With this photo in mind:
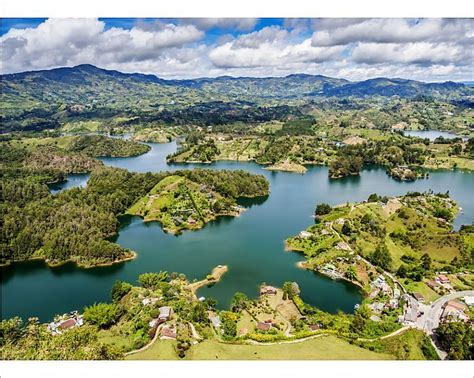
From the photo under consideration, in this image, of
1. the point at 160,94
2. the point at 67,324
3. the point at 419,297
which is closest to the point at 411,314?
the point at 419,297

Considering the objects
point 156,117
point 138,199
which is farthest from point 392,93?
point 138,199

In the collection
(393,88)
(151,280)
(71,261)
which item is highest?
(393,88)

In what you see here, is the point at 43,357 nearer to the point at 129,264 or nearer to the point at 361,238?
the point at 129,264

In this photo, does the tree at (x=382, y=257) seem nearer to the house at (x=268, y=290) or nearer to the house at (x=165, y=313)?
the house at (x=268, y=290)

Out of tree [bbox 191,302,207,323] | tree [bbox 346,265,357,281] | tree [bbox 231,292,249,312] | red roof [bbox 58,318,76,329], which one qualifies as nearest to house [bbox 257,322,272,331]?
tree [bbox 231,292,249,312]

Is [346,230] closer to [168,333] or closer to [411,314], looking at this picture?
[411,314]

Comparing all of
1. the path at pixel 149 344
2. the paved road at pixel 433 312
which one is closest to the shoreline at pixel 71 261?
the path at pixel 149 344

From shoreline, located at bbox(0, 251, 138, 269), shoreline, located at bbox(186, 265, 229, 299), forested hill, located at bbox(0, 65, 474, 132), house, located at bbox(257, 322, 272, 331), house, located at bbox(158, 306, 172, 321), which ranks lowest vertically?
shoreline, located at bbox(0, 251, 138, 269)

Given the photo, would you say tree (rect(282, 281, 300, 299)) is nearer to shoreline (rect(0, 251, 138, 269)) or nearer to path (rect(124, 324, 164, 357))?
path (rect(124, 324, 164, 357))

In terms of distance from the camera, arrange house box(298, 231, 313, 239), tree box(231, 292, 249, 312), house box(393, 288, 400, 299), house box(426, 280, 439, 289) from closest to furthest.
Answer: tree box(231, 292, 249, 312)
house box(393, 288, 400, 299)
house box(426, 280, 439, 289)
house box(298, 231, 313, 239)
